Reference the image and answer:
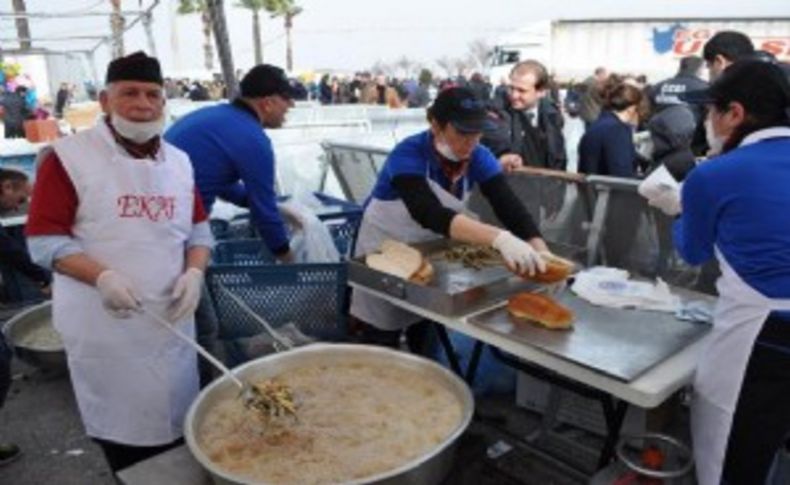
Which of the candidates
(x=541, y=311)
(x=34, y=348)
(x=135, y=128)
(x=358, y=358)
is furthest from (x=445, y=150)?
(x=34, y=348)

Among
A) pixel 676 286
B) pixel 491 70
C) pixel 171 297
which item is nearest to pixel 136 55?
pixel 171 297

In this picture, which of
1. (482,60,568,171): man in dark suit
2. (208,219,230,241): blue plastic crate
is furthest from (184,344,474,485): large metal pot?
(482,60,568,171): man in dark suit

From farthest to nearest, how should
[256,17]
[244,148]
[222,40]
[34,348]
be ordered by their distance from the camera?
[256,17], [222,40], [34,348], [244,148]

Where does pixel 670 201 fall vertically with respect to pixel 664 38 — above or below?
below

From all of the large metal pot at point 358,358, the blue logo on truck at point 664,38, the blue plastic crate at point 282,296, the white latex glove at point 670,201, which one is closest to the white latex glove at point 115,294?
the large metal pot at point 358,358

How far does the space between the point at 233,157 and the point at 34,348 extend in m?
1.72

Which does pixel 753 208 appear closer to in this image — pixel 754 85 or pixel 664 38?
pixel 754 85

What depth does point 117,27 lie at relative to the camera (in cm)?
887

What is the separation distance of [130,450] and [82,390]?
25 centimetres

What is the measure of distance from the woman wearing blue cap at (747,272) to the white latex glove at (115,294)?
156cm

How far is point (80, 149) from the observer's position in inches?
75.5

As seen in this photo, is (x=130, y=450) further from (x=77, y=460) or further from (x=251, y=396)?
(x=77, y=460)

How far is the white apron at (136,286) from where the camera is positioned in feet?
6.30

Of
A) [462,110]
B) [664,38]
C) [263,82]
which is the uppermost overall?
[664,38]
